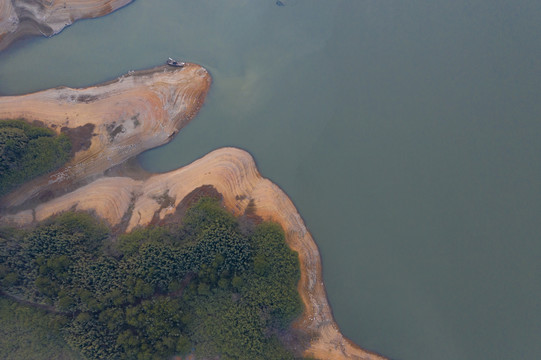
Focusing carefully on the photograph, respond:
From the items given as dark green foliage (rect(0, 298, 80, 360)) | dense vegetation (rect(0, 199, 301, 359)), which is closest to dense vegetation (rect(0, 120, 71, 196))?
dense vegetation (rect(0, 199, 301, 359))

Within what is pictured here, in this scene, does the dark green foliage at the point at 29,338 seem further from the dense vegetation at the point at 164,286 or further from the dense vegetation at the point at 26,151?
the dense vegetation at the point at 26,151

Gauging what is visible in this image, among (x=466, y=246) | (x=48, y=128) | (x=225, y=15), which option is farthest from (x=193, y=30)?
(x=466, y=246)

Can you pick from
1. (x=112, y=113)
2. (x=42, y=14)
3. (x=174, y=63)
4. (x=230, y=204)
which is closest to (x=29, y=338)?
(x=230, y=204)

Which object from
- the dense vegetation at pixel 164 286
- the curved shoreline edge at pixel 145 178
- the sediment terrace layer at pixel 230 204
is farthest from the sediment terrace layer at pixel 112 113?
the dense vegetation at pixel 164 286

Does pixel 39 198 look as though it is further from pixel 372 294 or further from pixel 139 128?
pixel 372 294

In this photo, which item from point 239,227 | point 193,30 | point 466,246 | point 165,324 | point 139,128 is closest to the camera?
point 165,324

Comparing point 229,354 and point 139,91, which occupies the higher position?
point 139,91
